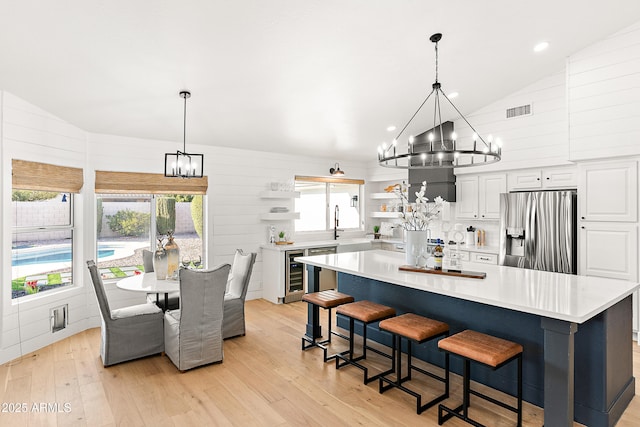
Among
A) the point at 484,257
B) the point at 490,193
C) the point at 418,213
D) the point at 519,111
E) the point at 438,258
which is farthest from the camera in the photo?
the point at 490,193

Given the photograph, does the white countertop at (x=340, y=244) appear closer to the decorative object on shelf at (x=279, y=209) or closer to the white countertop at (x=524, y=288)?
the decorative object on shelf at (x=279, y=209)

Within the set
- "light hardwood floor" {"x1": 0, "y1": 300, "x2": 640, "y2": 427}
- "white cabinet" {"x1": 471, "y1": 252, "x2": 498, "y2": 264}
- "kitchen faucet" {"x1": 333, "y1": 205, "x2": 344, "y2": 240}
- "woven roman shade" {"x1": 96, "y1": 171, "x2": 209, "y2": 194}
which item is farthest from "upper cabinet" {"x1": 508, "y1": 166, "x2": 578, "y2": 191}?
"woven roman shade" {"x1": 96, "y1": 171, "x2": 209, "y2": 194}

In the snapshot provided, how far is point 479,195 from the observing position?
5613 millimetres

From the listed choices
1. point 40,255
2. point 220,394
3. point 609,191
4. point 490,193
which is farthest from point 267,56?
point 609,191

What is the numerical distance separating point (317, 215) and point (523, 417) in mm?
4787

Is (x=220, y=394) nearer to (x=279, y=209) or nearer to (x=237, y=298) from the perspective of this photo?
(x=237, y=298)

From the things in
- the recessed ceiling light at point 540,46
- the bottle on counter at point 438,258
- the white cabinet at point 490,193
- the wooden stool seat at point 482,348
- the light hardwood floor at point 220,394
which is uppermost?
the recessed ceiling light at point 540,46

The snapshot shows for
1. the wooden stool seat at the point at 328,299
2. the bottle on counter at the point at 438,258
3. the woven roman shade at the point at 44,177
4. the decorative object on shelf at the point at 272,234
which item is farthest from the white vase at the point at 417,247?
the woven roman shade at the point at 44,177

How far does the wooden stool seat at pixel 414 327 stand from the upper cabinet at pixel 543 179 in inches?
123

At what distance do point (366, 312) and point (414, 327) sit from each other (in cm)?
51

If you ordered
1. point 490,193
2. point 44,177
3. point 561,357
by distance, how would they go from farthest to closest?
1. point 490,193
2. point 44,177
3. point 561,357

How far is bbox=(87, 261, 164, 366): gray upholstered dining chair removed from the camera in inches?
134

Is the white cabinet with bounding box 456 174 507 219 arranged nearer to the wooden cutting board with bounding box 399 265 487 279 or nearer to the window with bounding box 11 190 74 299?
the wooden cutting board with bounding box 399 265 487 279

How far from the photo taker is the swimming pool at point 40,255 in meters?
3.85
